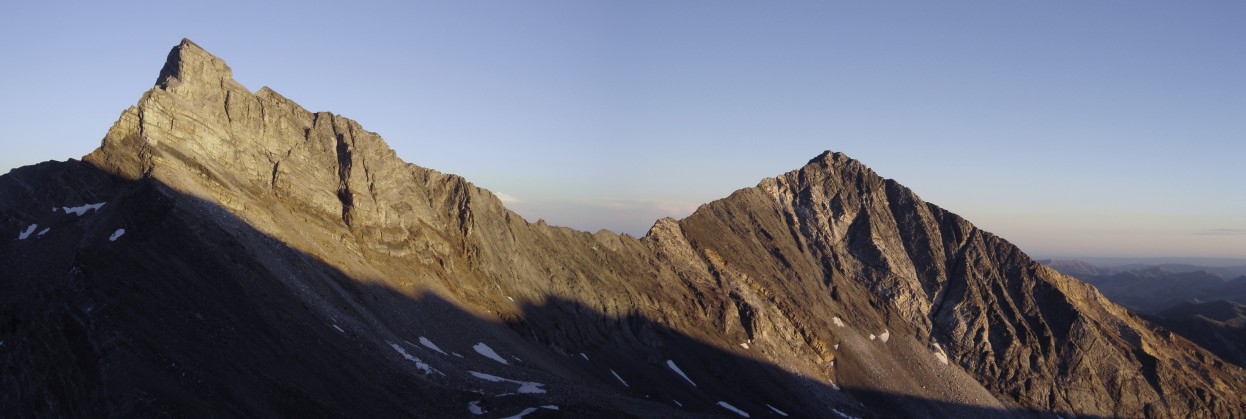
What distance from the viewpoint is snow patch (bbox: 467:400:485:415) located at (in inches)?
2237

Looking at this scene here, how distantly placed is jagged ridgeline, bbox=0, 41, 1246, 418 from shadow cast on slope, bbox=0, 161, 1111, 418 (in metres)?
0.21

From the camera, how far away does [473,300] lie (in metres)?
85.6

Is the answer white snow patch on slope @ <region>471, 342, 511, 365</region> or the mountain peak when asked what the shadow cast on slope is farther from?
the mountain peak

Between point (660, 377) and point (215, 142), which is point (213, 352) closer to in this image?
point (215, 142)

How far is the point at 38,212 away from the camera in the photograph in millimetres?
64438

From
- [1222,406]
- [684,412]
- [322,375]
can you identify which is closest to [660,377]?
[684,412]

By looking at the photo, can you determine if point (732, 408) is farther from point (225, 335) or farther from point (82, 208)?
point (82, 208)

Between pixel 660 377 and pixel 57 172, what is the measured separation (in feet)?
193

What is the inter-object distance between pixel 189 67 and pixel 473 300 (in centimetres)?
3415

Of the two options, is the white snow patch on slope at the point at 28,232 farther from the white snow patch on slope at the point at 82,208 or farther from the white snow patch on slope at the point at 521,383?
the white snow patch on slope at the point at 521,383

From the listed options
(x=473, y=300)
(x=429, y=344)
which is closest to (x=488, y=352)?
(x=429, y=344)

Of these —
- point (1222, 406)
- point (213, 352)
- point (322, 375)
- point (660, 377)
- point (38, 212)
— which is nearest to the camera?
point (213, 352)

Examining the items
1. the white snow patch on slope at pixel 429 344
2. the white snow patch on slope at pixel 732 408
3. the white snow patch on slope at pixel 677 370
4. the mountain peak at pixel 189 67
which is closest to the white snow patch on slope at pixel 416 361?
the white snow patch on slope at pixel 429 344

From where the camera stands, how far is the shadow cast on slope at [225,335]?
4106 cm
